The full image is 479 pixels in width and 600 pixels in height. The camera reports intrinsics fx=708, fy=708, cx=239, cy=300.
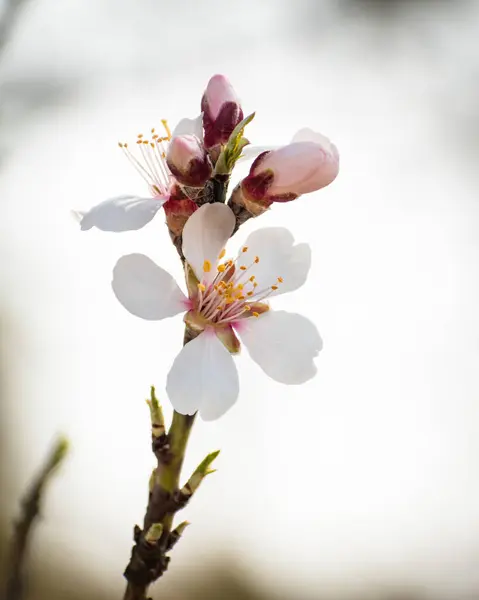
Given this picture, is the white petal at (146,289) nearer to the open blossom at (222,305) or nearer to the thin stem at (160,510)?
the open blossom at (222,305)

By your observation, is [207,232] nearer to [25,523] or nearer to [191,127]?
[191,127]

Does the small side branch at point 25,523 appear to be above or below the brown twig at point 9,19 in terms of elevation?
below

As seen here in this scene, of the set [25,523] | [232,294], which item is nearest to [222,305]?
[232,294]

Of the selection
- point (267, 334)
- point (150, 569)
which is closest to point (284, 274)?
point (267, 334)

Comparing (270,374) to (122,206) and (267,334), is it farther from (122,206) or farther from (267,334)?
(122,206)

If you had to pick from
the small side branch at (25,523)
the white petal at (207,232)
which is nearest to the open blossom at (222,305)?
the white petal at (207,232)

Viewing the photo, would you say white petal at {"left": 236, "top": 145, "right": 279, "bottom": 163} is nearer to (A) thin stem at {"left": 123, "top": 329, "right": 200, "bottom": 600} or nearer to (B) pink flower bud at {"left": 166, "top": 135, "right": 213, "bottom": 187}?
(B) pink flower bud at {"left": 166, "top": 135, "right": 213, "bottom": 187}

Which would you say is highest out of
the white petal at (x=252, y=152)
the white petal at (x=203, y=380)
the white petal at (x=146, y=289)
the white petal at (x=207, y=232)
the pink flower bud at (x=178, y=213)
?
the white petal at (x=252, y=152)
